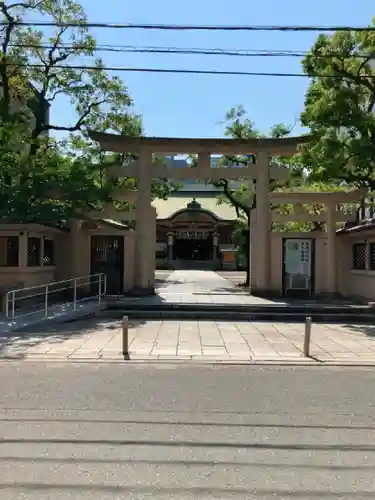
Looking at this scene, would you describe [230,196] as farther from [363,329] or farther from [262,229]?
[363,329]

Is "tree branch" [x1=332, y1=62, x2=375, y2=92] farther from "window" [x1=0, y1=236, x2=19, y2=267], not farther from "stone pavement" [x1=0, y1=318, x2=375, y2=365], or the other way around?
"window" [x1=0, y1=236, x2=19, y2=267]

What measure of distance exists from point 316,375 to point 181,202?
45421 millimetres

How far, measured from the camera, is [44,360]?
9.48m

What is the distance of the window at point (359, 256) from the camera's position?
1936 centimetres

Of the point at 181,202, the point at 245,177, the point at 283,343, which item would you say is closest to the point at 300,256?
the point at 245,177

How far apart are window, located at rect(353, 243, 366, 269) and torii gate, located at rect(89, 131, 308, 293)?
3400mm

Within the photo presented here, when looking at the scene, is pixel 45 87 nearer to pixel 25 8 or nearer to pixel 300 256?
pixel 25 8

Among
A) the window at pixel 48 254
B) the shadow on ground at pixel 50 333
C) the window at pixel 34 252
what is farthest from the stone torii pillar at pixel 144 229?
the shadow on ground at pixel 50 333

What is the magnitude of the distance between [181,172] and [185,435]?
50.8ft

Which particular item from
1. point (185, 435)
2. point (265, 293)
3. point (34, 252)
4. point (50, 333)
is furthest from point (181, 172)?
point (185, 435)

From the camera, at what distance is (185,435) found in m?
5.32

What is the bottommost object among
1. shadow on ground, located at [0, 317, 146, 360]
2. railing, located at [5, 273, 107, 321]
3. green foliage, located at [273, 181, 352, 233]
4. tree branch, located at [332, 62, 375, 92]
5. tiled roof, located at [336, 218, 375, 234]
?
shadow on ground, located at [0, 317, 146, 360]

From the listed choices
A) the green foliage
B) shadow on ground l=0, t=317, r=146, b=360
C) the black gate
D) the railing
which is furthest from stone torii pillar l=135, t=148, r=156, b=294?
the green foliage

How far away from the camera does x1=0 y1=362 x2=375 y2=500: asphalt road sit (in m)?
4.07
